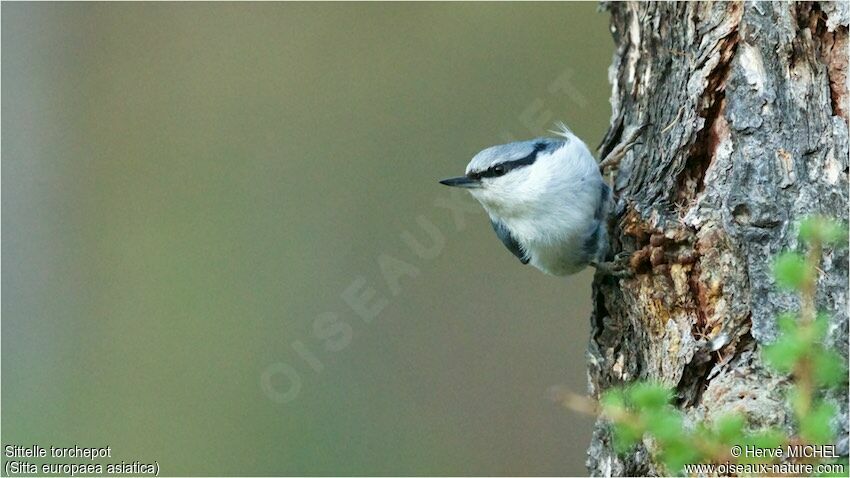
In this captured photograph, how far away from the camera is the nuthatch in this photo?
110 inches

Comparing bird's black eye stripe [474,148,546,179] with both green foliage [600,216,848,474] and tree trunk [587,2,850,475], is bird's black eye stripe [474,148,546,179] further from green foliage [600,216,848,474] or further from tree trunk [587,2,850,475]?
green foliage [600,216,848,474]

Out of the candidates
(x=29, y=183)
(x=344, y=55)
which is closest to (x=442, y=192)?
(x=344, y=55)

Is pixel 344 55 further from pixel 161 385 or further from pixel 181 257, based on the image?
pixel 161 385

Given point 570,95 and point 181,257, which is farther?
point 181,257

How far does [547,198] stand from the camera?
2859mm

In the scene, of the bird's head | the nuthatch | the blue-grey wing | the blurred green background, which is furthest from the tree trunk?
the blurred green background

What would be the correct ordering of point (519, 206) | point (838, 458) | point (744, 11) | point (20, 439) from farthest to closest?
point (20, 439), point (519, 206), point (744, 11), point (838, 458)

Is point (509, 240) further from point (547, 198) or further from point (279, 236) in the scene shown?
point (279, 236)

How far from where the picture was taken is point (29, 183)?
5.10 m

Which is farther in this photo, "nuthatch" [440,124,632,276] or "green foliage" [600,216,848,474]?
"nuthatch" [440,124,632,276]

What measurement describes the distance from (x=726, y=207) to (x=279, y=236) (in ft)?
11.7

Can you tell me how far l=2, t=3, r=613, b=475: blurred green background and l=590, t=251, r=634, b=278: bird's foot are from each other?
226 centimetres

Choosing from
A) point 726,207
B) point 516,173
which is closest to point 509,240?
point 516,173

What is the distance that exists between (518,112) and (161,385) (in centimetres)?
277
